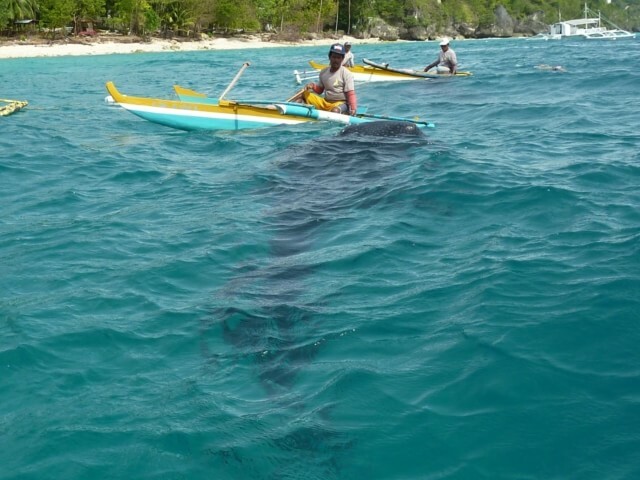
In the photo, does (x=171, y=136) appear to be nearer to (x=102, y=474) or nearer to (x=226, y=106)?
(x=226, y=106)

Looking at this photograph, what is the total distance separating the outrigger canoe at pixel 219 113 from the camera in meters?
13.9

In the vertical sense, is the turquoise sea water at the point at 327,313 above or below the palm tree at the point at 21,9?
below

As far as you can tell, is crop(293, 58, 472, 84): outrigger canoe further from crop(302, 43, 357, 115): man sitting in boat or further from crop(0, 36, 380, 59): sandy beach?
crop(0, 36, 380, 59): sandy beach

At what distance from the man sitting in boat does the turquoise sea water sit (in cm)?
190

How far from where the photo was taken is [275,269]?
689cm

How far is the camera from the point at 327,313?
5.87 metres

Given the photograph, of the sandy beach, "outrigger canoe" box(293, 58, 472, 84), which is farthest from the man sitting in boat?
the sandy beach

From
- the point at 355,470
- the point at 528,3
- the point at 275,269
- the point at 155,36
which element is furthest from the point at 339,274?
the point at 528,3

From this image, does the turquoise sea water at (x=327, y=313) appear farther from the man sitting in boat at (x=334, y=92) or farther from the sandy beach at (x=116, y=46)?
the sandy beach at (x=116, y=46)

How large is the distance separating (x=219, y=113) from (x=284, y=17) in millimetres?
60341

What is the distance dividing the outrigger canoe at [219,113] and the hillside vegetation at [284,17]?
4157 centimetres

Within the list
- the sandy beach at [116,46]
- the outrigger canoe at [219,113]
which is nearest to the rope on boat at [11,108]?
the outrigger canoe at [219,113]

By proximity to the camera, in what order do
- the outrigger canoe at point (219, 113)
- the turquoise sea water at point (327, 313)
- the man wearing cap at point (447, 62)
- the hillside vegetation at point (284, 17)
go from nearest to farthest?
the turquoise sea water at point (327, 313), the outrigger canoe at point (219, 113), the man wearing cap at point (447, 62), the hillside vegetation at point (284, 17)

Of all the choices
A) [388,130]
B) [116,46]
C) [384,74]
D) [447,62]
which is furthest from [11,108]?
[116,46]
